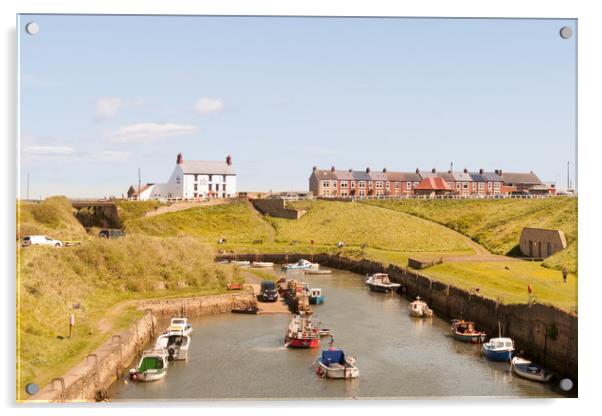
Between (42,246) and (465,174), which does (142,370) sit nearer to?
(42,246)

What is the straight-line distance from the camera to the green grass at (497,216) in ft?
164

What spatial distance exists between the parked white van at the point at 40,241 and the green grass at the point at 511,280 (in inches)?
1004

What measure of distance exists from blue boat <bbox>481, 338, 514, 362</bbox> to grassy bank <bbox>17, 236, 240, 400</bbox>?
1783cm

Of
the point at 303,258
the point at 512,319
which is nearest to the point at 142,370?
the point at 512,319

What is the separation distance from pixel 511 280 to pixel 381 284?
12.3 meters

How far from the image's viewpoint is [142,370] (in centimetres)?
2945

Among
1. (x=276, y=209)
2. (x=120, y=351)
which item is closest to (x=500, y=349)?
(x=120, y=351)

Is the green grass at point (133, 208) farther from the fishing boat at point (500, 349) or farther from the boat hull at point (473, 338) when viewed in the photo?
the fishing boat at point (500, 349)

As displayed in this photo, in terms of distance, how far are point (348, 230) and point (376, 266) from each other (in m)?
15.7

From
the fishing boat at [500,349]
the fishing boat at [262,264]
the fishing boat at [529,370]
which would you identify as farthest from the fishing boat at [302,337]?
the fishing boat at [262,264]

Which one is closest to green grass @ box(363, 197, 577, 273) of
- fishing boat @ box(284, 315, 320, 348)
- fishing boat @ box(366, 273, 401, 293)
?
fishing boat @ box(366, 273, 401, 293)

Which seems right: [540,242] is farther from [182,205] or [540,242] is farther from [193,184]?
[193,184]

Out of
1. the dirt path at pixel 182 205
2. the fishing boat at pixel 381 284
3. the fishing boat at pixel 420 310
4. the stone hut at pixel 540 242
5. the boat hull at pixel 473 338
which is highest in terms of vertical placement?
the dirt path at pixel 182 205

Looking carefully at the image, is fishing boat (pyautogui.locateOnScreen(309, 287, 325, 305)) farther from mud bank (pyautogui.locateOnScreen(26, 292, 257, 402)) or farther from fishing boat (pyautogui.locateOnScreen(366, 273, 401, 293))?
fishing boat (pyautogui.locateOnScreen(366, 273, 401, 293))
